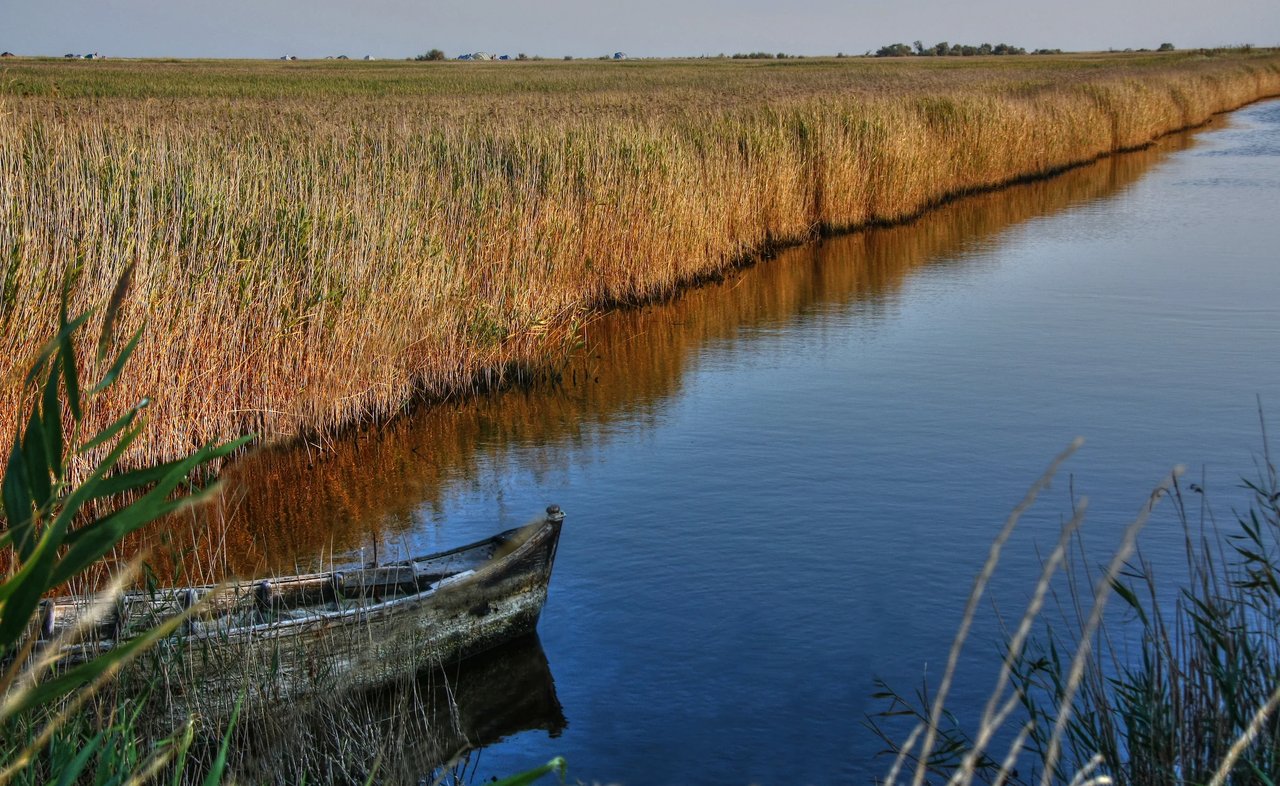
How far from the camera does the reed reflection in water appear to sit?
7.22 metres

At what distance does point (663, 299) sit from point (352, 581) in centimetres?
867

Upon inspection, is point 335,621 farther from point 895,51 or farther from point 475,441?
point 895,51

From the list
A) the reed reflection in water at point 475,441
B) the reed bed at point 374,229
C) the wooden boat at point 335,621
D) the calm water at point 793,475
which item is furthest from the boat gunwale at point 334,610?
the reed bed at point 374,229

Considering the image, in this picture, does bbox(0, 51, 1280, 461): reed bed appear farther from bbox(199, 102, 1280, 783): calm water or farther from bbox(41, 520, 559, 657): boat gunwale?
bbox(41, 520, 559, 657): boat gunwale

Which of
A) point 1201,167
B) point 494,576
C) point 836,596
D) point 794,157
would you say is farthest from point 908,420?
point 1201,167

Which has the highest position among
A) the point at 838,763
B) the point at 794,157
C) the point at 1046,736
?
the point at 794,157

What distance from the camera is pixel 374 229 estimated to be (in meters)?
9.41

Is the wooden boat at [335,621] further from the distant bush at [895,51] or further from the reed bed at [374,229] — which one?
the distant bush at [895,51]

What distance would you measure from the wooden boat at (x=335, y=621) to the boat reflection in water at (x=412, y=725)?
0.34ft

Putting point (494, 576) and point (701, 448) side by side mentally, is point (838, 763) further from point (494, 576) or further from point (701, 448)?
point (701, 448)

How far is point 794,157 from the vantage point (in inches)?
655

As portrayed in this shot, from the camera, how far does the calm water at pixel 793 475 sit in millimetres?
5457

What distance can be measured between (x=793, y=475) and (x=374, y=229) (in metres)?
3.63

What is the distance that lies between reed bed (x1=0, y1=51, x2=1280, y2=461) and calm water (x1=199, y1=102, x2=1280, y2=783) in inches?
18.7
